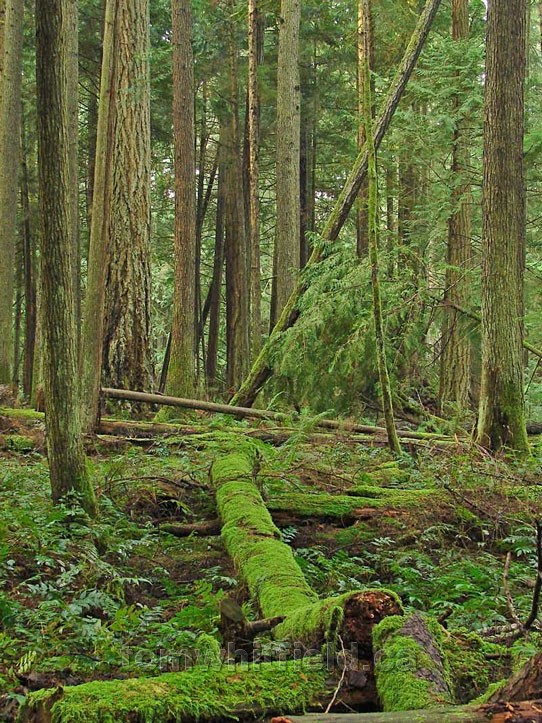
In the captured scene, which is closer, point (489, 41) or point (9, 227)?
point (489, 41)

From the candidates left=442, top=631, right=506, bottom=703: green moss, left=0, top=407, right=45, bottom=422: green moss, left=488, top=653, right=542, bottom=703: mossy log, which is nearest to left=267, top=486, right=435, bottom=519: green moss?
left=442, top=631, right=506, bottom=703: green moss

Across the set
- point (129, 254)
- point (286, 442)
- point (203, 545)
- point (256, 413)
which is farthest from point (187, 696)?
point (129, 254)

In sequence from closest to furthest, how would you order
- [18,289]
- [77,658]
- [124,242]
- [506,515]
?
[77,658] → [506,515] → [124,242] → [18,289]

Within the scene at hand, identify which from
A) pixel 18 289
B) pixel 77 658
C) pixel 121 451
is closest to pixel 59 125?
pixel 77 658

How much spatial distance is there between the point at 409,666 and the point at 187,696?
0.83 m

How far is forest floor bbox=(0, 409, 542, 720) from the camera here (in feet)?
12.9

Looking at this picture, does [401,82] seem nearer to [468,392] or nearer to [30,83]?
[468,392]

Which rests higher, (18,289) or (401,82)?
(401,82)

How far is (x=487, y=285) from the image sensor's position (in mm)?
9656

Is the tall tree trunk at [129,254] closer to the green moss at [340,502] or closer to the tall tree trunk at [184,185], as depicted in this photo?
the tall tree trunk at [184,185]

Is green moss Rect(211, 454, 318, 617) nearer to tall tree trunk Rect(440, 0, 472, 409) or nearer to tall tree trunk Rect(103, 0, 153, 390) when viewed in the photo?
tall tree trunk Rect(103, 0, 153, 390)

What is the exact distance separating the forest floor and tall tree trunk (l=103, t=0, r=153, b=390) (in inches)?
129

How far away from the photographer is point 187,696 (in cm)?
257

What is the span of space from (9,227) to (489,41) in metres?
10.2
